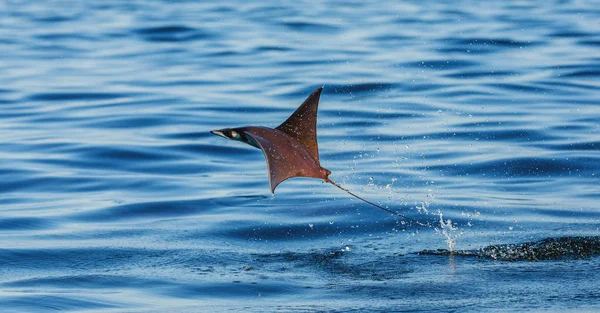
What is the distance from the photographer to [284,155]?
5438 mm

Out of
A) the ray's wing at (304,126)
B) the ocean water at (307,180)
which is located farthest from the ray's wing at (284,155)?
the ocean water at (307,180)

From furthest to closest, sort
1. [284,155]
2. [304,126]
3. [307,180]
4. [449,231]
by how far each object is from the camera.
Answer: [307,180] → [449,231] → [304,126] → [284,155]

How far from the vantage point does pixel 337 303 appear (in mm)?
6086

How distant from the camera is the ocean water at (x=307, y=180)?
21.6 feet

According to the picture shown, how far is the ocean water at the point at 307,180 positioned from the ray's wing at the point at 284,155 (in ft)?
2.96

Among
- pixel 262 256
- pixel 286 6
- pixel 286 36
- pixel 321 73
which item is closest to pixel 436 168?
pixel 262 256

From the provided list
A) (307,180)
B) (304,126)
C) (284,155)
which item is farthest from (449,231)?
(284,155)

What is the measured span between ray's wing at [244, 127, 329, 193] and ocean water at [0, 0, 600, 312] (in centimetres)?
90

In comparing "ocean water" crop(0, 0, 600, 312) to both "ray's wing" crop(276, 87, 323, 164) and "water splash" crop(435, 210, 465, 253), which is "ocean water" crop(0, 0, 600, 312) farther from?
"ray's wing" crop(276, 87, 323, 164)

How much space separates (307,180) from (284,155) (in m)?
4.99

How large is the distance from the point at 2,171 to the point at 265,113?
356cm

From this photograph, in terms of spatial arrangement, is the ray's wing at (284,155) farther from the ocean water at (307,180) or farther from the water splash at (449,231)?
the water splash at (449,231)

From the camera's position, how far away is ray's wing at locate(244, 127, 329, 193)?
17.6 feet

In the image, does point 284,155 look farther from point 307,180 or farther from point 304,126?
point 307,180
